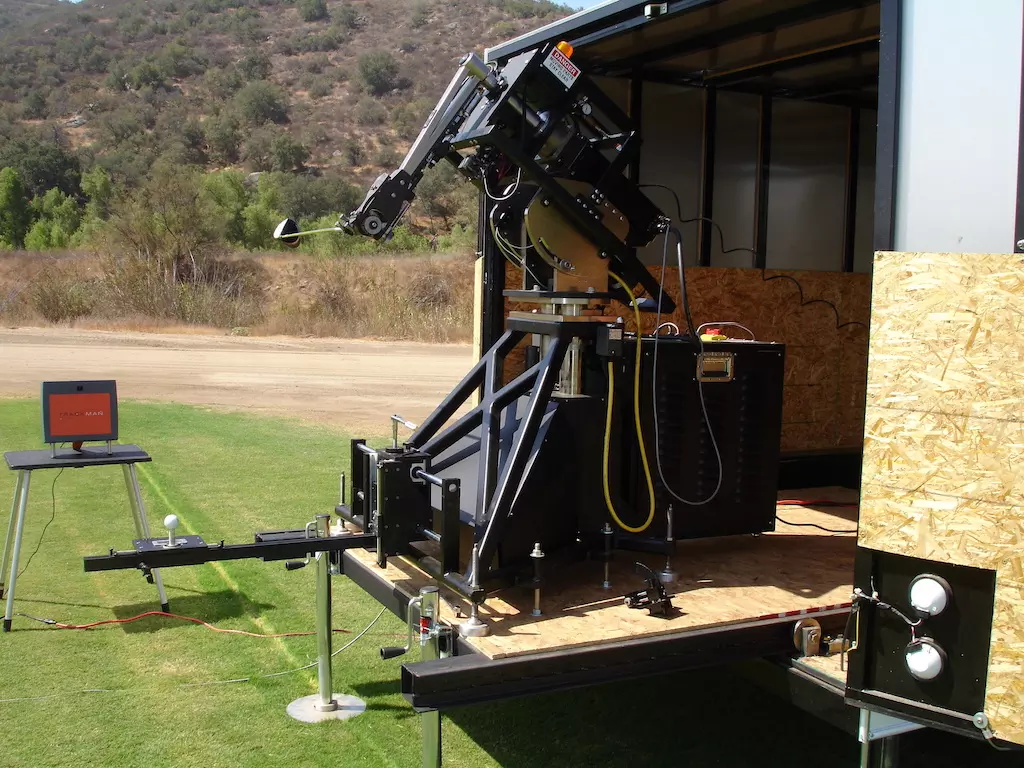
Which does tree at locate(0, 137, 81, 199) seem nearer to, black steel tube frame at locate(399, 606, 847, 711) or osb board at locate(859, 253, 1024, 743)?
black steel tube frame at locate(399, 606, 847, 711)

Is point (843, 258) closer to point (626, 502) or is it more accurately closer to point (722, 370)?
point (722, 370)

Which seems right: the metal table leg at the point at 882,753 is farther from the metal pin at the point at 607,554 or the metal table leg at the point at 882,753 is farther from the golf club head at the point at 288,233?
the golf club head at the point at 288,233

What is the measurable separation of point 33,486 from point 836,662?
22.9 feet

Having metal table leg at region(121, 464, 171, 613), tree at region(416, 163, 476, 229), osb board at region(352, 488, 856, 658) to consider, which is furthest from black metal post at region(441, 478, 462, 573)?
tree at region(416, 163, 476, 229)

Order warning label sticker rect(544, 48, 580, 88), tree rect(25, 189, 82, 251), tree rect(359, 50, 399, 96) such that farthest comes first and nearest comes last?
tree rect(359, 50, 399, 96)
tree rect(25, 189, 82, 251)
warning label sticker rect(544, 48, 580, 88)

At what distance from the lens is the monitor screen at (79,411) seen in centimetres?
520

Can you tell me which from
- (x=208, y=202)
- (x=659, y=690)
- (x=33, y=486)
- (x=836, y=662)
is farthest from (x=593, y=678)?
(x=208, y=202)

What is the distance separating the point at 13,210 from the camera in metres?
41.4

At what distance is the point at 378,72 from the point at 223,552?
64344mm

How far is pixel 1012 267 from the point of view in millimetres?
2527

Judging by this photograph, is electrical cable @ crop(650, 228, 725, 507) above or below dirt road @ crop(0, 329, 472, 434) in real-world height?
above

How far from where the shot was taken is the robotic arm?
147 inches

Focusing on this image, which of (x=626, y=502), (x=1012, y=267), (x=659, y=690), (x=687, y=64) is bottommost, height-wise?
(x=659, y=690)

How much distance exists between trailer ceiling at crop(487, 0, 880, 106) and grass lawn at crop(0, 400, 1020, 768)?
2827 millimetres
